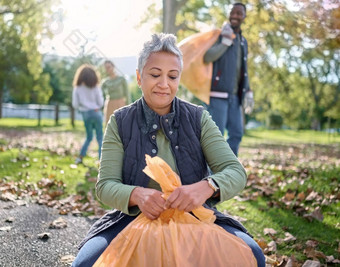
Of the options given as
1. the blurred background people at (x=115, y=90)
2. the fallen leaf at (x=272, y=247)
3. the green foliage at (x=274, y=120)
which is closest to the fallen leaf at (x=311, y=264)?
the fallen leaf at (x=272, y=247)

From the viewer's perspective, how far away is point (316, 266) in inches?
116

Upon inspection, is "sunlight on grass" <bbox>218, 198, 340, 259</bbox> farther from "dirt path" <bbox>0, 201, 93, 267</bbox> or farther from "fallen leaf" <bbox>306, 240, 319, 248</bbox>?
"dirt path" <bbox>0, 201, 93, 267</bbox>

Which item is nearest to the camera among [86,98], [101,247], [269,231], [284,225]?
[101,247]

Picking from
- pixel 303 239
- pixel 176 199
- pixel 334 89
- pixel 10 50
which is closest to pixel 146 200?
pixel 176 199

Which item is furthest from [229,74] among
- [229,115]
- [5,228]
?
[5,228]

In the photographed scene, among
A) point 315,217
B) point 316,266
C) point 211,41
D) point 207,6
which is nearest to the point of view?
point 316,266

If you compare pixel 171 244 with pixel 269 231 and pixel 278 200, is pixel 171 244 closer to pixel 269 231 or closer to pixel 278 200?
pixel 269 231

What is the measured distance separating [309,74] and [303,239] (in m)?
36.1

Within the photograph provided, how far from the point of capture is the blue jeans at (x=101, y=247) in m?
1.95

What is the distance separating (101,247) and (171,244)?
1.38ft

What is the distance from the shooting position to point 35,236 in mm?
3535

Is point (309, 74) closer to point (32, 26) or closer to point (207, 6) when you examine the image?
point (207, 6)

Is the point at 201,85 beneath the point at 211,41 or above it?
beneath

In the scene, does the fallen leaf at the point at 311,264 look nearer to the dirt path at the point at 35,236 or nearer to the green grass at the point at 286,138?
the dirt path at the point at 35,236
